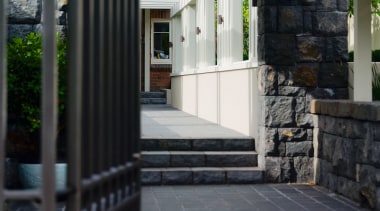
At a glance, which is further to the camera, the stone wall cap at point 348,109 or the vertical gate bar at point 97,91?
the stone wall cap at point 348,109

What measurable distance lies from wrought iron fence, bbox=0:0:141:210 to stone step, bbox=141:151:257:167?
4343 mm

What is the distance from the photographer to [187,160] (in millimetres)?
6734

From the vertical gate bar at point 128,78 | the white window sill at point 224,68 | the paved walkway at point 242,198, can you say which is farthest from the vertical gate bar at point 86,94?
the white window sill at point 224,68

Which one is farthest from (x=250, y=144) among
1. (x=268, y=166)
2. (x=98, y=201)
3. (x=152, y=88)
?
(x=152, y=88)

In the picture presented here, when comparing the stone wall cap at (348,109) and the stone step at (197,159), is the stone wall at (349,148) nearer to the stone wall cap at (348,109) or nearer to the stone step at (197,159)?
the stone wall cap at (348,109)

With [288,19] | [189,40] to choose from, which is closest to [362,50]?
[288,19]

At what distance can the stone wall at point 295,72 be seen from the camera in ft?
21.4

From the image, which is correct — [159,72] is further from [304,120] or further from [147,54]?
[304,120]

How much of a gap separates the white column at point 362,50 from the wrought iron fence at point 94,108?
417cm

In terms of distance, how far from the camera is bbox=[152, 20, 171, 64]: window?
58.9 feet

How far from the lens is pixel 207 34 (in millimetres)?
11117

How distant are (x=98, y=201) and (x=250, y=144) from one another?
17.1 ft

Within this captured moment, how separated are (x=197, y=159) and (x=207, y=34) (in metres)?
4.71

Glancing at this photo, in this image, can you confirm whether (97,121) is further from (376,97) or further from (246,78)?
(246,78)
